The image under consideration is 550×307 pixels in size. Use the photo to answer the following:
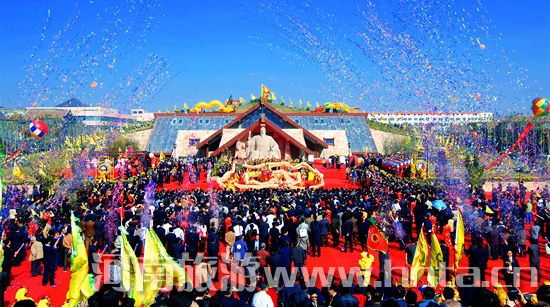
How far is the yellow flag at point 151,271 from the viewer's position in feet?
26.5

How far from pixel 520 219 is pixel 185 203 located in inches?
489

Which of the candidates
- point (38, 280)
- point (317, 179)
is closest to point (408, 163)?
point (317, 179)


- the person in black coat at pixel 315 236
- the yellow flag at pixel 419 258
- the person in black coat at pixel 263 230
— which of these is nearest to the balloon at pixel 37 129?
the person in black coat at pixel 263 230

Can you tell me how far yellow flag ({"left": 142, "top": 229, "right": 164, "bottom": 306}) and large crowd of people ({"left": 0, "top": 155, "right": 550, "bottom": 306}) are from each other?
27 cm

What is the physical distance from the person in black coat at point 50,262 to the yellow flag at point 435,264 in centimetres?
892

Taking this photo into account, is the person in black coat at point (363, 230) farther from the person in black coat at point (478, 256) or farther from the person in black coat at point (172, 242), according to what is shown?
the person in black coat at point (172, 242)

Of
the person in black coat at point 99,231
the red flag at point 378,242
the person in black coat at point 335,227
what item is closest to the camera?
the red flag at point 378,242

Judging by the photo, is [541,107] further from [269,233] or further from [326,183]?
[269,233]

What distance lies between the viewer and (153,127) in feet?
173

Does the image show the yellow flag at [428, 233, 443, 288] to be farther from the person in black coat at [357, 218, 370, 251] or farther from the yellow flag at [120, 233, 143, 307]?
the yellow flag at [120, 233, 143, 307]

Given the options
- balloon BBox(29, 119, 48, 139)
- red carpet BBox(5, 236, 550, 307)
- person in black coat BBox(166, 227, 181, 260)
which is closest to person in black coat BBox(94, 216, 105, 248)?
red carpet BBox(5, 236, 550, 307)

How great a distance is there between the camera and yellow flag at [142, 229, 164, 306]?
808 centimetres

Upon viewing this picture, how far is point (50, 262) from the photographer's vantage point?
11406 mm

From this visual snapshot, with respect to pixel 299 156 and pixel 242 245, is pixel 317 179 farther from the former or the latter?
pixel 242 245
